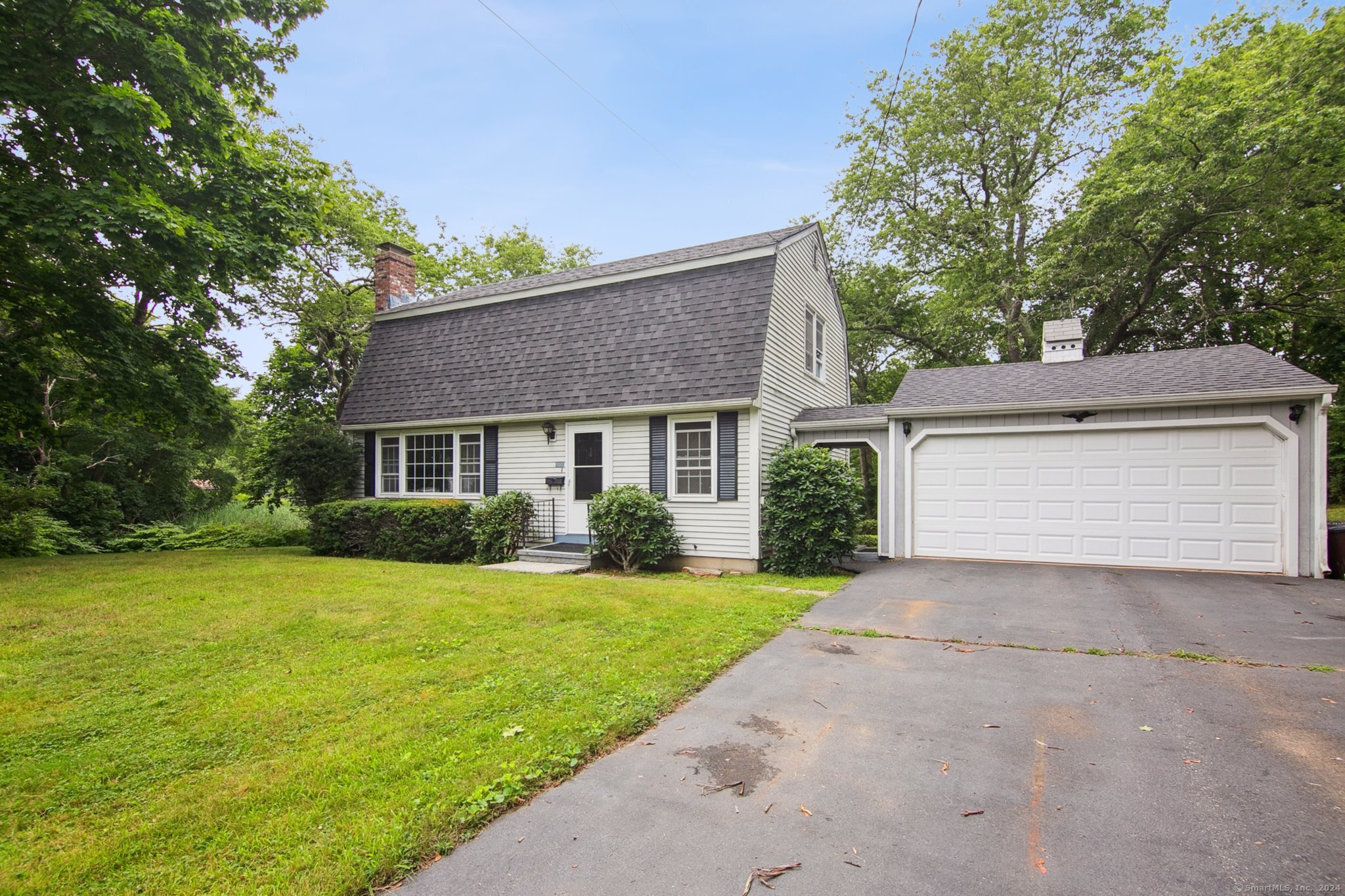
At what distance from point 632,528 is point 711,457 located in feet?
5.85

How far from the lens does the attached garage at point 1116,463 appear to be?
8.00 meters

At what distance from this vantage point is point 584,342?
441 inches

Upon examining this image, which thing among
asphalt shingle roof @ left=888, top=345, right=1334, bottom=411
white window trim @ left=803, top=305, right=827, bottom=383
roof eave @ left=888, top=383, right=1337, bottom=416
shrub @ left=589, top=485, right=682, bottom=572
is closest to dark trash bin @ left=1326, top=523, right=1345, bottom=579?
roof eave @ left=888, top=383, right=1337, bottom=416

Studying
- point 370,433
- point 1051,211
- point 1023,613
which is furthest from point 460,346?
point 1051,211

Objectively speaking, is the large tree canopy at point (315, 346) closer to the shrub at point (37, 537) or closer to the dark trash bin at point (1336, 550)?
the shrub at point (37, 537)

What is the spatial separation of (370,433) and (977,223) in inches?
741

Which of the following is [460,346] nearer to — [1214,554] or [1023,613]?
[1023,613]

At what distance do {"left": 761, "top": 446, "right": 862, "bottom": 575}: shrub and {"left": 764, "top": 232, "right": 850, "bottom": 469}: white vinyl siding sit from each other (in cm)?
68

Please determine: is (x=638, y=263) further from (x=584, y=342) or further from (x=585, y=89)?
(x=585, y=89)

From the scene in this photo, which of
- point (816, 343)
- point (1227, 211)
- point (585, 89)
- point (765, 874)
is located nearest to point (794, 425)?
point (816, 343)

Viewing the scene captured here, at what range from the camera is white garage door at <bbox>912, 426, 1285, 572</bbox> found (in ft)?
26.7

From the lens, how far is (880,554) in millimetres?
10312

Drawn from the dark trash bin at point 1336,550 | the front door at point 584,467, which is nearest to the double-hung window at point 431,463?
the front door at point 584,467

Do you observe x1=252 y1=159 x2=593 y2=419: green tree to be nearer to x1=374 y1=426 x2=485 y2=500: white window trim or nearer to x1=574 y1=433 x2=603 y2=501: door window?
x1=374 y1=426 x2=485 y2=500: white window trim
